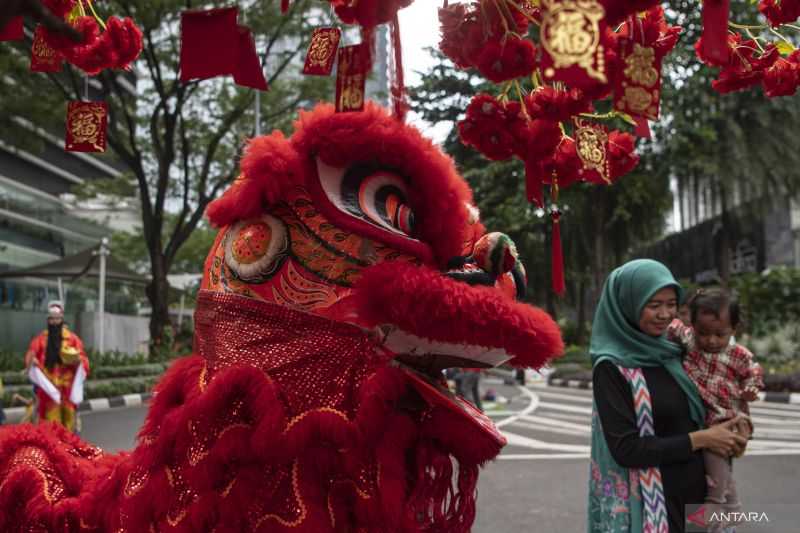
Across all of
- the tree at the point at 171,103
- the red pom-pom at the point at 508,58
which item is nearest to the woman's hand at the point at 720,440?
the red pom-pom at the point at 508,58

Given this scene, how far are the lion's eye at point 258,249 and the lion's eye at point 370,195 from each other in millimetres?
172

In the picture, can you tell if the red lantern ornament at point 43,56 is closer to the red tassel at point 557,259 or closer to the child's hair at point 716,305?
the red tassel at point 557,259

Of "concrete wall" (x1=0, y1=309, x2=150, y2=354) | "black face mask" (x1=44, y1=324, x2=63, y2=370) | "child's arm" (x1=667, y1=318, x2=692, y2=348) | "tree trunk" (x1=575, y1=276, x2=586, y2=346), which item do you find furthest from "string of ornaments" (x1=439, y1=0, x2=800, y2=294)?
"tree trunk" (x1=575, y1=276, x2=586, y2=346)

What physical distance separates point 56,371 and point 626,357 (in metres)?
7.57

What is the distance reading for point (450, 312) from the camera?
1622 mm

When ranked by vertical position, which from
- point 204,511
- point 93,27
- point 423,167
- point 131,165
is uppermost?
point 131,165

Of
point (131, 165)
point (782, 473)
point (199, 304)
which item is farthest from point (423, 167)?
point (131, 165)

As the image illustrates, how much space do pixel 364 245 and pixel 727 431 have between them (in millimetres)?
1405

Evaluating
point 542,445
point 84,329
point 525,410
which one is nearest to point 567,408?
point 525,410

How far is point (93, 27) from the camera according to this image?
1799mm

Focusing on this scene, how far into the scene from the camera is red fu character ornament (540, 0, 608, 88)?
1003mm

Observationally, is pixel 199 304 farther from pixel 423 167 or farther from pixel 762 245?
pixel 762 245

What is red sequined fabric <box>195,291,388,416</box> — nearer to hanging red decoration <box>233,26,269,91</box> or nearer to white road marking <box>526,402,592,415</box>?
hanging red decoration <box>233,26,269,91</box>

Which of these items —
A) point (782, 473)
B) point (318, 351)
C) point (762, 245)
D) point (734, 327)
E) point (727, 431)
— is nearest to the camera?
point (318, 351)
